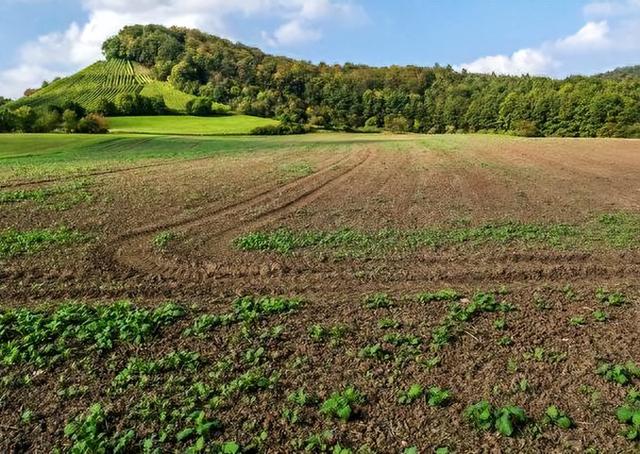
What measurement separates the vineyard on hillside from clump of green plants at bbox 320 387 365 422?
352ft

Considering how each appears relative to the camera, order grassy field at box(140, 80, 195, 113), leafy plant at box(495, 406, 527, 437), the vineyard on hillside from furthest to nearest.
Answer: grassy field at box(140, 80, 195, 113), the vineyard on hillside, leafy plant at box(495, 406, 527, 437)

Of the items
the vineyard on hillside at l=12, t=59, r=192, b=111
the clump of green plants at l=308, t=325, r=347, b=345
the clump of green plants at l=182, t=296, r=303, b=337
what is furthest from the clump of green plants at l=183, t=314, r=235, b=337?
the vineyard on hillside at l=12, t=59, r=192, b=111

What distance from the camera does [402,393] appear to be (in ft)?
20.2

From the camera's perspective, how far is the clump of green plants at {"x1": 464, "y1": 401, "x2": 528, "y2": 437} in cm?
548

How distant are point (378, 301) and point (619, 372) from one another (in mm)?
3648

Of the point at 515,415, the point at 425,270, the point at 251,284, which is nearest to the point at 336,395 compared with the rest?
the point at 515,415

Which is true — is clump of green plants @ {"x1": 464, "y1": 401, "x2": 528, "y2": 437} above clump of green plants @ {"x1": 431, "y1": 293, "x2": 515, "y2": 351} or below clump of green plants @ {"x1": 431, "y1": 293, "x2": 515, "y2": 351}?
below

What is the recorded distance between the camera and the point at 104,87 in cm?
12106

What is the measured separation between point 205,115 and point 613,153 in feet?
271

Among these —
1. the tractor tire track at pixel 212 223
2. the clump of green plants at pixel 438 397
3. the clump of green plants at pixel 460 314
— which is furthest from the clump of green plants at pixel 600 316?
the tractor tire track at pixel 212 223

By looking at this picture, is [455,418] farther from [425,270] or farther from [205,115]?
[205,115]

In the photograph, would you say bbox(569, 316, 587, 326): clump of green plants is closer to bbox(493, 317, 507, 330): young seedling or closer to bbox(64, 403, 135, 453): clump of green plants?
bbox(493, 317, 507, 330): young seedling

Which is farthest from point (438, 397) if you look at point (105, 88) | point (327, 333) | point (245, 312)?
point (105, 88)

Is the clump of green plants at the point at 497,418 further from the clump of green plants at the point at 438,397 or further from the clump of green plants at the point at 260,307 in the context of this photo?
the clump of green plants at the point at 260,307
